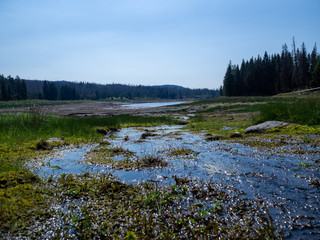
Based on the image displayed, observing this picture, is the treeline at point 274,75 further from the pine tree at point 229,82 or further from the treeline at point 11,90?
the treeline at point 11,90

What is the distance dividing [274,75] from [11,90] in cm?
11253

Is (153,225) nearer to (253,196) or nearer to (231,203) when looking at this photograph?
(231,203)

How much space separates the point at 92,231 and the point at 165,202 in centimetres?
122

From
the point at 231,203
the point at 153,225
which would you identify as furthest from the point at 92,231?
the point at 231,203

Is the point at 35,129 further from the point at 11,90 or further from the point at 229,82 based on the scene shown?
the point at 11,90

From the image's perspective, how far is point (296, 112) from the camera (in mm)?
12289

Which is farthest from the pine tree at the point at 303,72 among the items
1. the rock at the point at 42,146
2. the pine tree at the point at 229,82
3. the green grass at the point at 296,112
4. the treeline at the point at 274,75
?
the rock at the point at 42,146

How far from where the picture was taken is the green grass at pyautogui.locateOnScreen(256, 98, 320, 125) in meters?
11.3

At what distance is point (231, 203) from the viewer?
3.27 m

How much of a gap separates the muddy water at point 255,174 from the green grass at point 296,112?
5970 millimetres

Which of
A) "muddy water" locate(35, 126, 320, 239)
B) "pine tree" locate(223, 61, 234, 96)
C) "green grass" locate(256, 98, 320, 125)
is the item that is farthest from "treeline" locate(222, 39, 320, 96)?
"muddy water" locate(35, 126, 320, 239)

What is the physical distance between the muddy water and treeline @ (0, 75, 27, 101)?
3979 inches

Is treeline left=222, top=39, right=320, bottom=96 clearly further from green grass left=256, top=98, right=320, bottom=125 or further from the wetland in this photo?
the wetland

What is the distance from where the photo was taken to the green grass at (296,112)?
11.3 m
